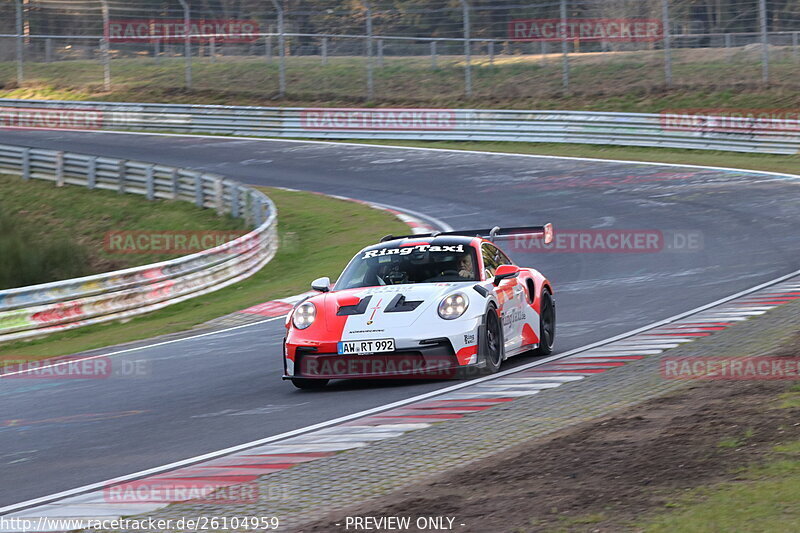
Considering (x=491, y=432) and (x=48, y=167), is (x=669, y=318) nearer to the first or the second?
(x=491, y=432)

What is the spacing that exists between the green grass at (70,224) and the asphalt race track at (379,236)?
13.0ft

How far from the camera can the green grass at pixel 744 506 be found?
4852 millimetres

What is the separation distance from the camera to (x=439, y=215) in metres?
23.6

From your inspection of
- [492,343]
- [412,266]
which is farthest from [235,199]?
[492,343]

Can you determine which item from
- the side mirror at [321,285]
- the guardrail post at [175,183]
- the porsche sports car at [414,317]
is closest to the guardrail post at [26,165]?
the guardrail post at [175,183]

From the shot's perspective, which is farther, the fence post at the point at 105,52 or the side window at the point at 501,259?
the fence post at the point at 105,52

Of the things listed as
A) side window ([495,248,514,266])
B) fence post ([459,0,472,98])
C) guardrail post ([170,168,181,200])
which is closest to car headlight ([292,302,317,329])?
side window ([495,248,514,266])

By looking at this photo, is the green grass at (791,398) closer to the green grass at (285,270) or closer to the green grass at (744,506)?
the green grass at (744,506)

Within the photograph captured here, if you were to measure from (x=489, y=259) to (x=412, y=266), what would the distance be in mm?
804

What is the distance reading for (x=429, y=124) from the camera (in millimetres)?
35562

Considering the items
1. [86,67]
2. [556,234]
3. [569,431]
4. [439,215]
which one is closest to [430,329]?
[569,431]

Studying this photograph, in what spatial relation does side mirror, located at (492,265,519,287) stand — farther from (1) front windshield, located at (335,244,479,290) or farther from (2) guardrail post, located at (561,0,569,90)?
(2) guardrail post, located at (561,0,569,90)

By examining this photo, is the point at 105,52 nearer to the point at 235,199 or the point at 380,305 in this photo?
the point at 235,199

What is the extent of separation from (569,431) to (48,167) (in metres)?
26.4
